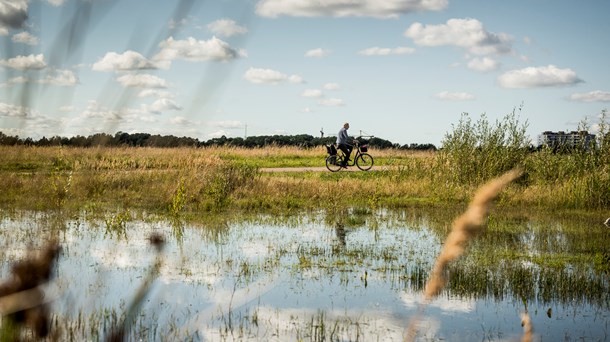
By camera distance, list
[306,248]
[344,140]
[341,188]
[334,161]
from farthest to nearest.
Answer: [334,161] → [344,140] → [341,188] → [306,248]

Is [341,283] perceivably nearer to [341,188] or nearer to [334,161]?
[341,188]

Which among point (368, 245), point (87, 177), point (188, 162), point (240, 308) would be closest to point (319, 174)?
point (188, 162)

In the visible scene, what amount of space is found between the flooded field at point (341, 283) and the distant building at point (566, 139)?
24.7 ft

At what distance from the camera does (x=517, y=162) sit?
971 inches

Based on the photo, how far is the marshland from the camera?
1.59 meters

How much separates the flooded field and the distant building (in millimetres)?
7524

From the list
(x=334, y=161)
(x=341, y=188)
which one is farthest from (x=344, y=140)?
(x=341, y=188)

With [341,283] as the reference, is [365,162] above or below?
above

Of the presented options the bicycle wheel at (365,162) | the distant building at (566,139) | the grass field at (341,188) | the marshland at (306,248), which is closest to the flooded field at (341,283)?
the marshland at (306,248)

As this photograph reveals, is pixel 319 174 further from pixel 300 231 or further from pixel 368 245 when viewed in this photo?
pixel 368 245

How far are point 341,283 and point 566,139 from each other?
17.4m

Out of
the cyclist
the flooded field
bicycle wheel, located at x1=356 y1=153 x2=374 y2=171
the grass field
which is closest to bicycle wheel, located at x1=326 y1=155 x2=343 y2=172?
the cyclist

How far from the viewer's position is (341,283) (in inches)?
384

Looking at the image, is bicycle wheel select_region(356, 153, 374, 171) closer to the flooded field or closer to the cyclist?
the cyclist
